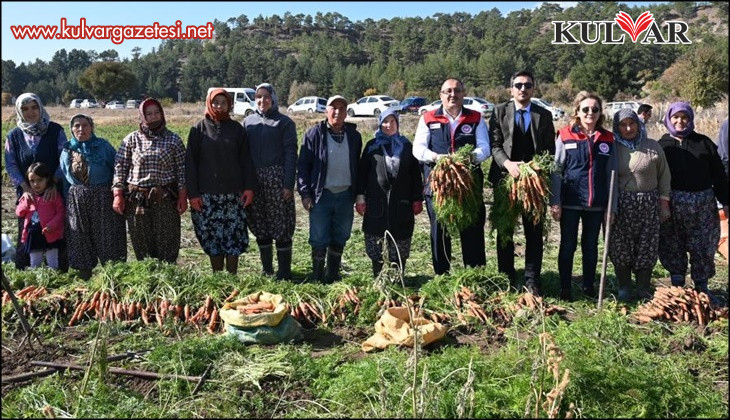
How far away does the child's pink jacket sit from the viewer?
549cm

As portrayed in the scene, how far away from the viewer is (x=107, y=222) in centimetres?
553

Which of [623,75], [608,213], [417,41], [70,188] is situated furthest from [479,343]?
[417,41]

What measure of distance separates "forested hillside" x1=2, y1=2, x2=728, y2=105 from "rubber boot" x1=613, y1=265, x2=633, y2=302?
22405mm

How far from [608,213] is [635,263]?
90 centimetres

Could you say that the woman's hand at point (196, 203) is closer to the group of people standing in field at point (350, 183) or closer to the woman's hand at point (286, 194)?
the group of people standing in field at point (350, 183)

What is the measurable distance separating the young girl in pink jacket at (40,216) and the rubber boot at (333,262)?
2.62m

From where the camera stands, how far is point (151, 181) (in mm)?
5258

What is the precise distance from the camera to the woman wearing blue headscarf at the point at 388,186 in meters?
5.30

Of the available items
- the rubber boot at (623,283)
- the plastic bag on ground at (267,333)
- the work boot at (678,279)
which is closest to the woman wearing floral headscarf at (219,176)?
the plastic bag on ground at (267,333)

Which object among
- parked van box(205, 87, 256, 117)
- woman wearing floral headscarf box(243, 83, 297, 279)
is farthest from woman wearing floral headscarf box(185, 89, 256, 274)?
parked van box(205, 87, 256, 117)

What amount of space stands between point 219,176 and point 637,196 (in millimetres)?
3750

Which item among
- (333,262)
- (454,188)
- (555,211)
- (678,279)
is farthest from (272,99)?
(678,279)

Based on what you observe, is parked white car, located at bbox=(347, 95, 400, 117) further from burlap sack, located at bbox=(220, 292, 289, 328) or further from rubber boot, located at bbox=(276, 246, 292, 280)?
burlap sack, located at bbox=(220, 292, 289, 328)

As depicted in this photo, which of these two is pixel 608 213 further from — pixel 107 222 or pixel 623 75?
pixel 623 75
